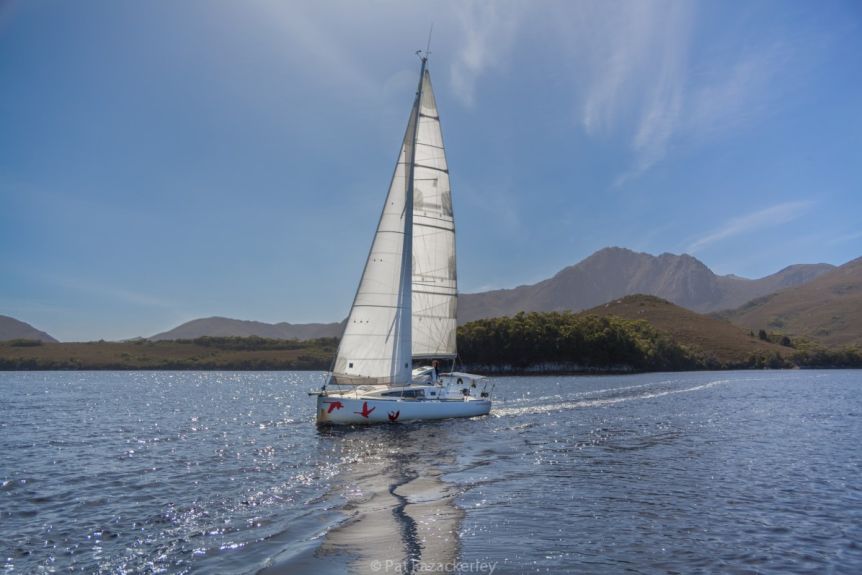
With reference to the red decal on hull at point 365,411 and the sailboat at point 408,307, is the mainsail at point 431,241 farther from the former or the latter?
the red decal on hull at point 365,411

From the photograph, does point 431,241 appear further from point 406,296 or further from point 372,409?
point 372,409

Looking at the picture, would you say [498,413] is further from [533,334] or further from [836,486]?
[533,334]

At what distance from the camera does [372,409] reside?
142ft

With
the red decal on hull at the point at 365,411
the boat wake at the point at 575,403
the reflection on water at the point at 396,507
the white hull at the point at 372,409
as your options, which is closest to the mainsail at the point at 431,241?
the white hull at the point at 372,409

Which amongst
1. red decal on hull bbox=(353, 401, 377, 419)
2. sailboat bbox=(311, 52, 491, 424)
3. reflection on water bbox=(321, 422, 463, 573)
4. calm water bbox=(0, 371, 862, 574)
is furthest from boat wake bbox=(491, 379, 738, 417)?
reflection on water bbox=(321, 422, 463, 573)

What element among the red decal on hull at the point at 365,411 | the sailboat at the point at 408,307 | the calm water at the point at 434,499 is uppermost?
the sailboat at the point at 408,307

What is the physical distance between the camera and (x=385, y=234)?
46688 mm

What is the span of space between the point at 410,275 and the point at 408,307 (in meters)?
2.64

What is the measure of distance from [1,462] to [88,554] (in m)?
20.0

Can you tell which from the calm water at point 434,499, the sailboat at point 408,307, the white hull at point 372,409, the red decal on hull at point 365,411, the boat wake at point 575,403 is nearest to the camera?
the calm water at point 434,499

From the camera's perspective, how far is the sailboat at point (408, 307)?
4506cm

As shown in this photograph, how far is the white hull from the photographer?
42438mm

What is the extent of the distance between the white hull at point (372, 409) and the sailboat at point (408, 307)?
0.08m

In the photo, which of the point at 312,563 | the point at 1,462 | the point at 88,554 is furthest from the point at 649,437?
the point at 1,462
